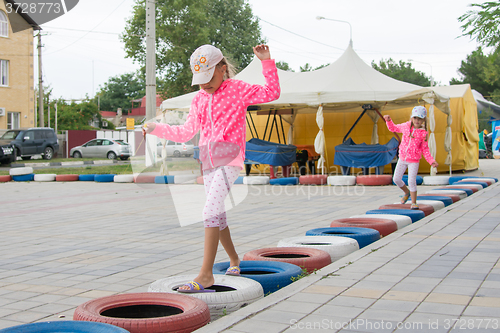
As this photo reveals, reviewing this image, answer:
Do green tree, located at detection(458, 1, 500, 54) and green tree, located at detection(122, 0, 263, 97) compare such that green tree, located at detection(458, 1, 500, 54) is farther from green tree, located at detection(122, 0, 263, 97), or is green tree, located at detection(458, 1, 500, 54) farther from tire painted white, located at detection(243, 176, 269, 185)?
green tree, located at detection(122, 0, 263, 97)

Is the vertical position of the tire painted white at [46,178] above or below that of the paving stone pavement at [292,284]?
above

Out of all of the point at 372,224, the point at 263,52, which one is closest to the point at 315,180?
the point at 372,224

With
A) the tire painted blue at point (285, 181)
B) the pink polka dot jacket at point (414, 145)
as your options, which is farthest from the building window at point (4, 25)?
the pink polka dot jacket at point (414, 145)

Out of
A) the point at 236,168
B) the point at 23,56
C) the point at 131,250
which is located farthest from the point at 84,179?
the point at 23,56

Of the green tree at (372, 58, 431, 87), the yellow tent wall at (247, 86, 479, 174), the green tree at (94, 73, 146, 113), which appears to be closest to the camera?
the yellow tent wall at (247, 86, 479, 174)

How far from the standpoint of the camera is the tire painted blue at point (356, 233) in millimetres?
5332

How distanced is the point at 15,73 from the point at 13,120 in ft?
10.2

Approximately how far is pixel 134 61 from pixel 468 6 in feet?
103

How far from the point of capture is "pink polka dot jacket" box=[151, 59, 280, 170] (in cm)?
352

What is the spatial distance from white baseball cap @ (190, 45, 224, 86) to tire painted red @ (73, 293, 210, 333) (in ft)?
4.97

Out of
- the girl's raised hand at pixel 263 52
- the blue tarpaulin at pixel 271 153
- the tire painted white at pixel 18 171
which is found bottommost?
the tire painted white at pixel 18 171

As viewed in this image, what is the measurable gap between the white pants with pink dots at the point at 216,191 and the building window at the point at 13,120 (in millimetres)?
32961

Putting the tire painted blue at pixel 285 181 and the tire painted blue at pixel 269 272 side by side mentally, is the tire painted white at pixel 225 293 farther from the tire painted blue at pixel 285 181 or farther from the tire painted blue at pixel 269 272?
the tire painted blue at pixel 285 181

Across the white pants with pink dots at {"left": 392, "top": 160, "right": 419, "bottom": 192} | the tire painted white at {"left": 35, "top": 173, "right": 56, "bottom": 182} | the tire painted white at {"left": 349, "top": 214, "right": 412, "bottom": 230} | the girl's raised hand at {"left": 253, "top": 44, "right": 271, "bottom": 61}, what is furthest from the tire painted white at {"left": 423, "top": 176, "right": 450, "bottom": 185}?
the tire painted white at {"left": 35, "top": 173, "right": 56, "bottom": 182}
